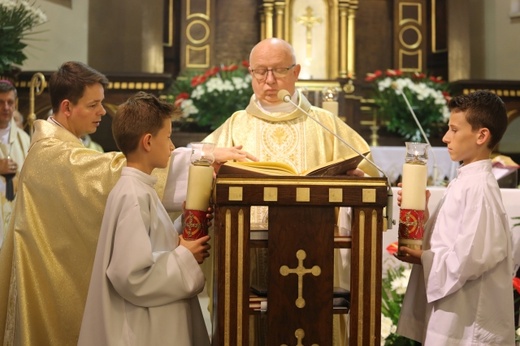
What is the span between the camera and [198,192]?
2.91 meters

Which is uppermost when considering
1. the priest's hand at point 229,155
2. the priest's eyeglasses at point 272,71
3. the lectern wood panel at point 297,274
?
the priest's eyeglasses at point 272,71

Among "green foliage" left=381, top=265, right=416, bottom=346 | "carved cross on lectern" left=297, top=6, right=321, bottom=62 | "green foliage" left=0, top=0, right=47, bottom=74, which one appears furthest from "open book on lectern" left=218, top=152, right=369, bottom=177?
"carved cross on lectern" left=297, top=6, right=321, bottom=62

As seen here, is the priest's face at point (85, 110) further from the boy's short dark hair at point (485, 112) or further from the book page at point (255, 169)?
the boy's short dark hair at point (485, 112)

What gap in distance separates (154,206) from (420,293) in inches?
44.5

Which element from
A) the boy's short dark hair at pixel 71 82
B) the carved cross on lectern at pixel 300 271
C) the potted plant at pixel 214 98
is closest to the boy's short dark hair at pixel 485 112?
the carved cross on lectern at pixel 300 271

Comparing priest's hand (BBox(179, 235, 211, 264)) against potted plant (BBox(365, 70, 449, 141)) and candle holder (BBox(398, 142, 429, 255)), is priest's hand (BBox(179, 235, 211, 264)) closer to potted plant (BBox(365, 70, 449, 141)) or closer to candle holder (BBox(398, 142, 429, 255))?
candle holder (BBox(398, 142, 429, 255))

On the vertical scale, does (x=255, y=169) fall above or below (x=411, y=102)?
below

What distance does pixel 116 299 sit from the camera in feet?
9.20

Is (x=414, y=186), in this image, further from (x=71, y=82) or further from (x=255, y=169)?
(x=71, y=82)

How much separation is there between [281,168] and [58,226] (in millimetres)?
1053

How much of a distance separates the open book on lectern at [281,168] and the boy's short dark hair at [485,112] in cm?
50

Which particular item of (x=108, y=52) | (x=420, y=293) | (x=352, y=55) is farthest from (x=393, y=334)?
(x=108, y=52)

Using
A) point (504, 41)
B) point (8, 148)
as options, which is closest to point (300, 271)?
point (8, 148)

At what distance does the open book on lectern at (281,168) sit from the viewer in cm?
284
